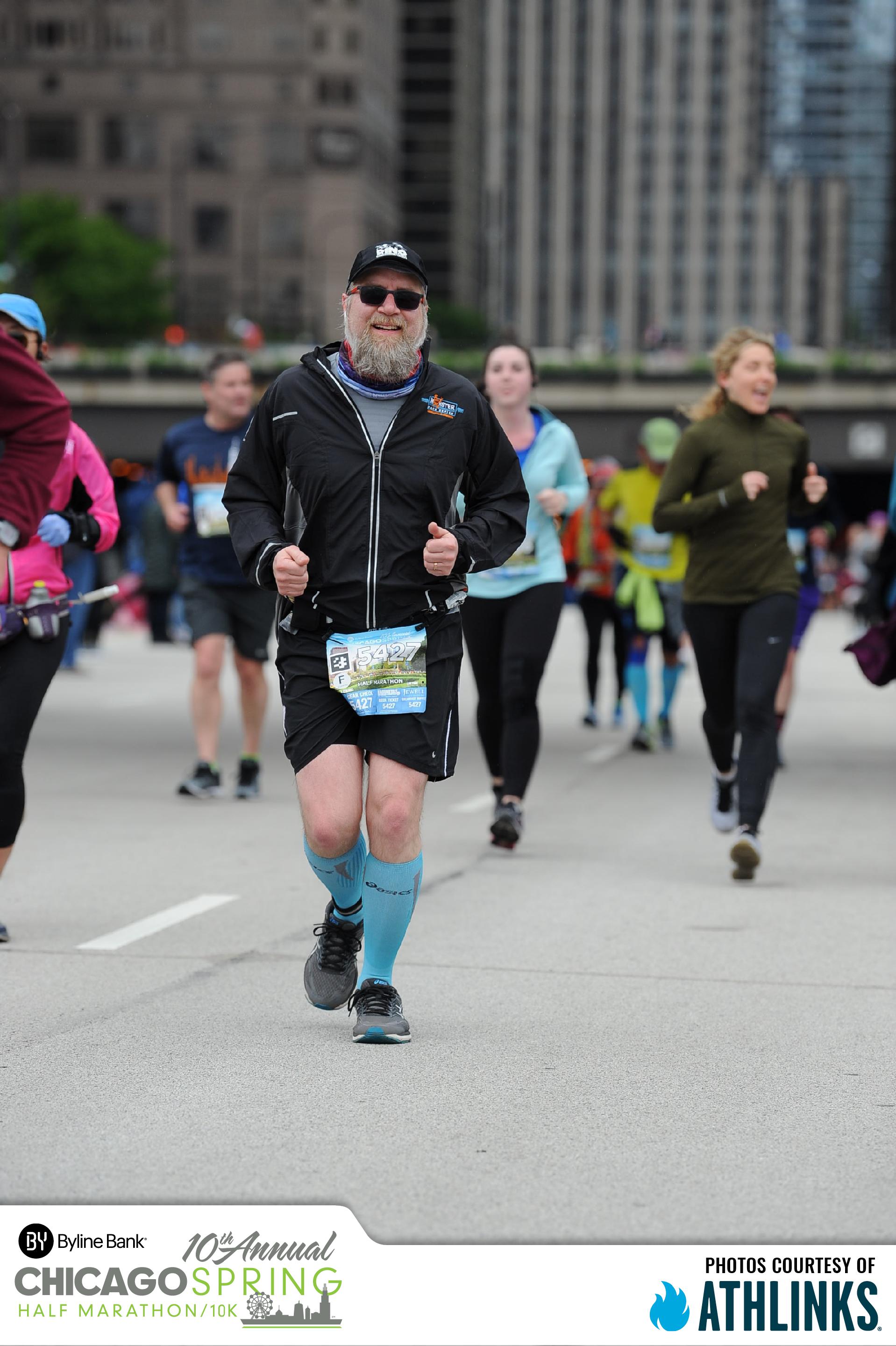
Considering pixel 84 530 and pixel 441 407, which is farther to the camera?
pixel 84 530

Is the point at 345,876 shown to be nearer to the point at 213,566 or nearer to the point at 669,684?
the point at 213,566

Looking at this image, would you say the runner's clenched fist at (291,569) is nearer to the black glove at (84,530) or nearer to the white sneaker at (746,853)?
the black glove at (84,530)

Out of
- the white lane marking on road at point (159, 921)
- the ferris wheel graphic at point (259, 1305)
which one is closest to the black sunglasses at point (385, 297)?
the white lane marking on road at point (159, 921)

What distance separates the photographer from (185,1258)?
11.0ft

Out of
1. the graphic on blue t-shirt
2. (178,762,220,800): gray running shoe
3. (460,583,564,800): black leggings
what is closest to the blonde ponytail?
(460,583,564,800): black leggings

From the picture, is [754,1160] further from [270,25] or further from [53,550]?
[270,25]

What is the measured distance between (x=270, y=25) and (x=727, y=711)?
4761 inches

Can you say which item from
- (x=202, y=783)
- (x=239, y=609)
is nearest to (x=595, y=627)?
(x=202, y=783)

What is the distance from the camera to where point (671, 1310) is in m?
3.20

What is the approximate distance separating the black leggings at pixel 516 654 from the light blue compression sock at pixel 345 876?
3.43 m

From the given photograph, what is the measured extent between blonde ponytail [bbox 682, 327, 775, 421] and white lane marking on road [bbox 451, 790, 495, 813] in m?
2.75

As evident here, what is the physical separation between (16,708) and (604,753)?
809cm

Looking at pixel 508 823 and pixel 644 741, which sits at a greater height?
pixel 508 823

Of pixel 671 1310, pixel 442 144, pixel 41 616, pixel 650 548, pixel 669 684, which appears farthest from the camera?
pixel 442 144
